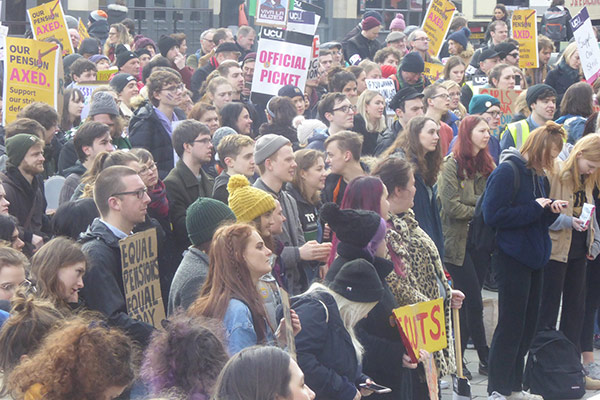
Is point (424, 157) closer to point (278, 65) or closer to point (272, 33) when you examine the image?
point (278, 65)

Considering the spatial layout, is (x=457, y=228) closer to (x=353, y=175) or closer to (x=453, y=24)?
(x=353, y=175)

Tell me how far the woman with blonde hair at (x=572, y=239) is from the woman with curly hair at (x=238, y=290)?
364cm

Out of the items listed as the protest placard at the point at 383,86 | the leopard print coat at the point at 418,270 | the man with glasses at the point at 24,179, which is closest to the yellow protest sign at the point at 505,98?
the protest placard at the point at 383,86

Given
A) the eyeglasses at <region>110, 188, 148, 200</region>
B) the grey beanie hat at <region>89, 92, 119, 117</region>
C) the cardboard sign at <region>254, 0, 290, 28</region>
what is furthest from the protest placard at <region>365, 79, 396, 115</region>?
the eyeglasses at <region>110, 188, 148, 200</region>

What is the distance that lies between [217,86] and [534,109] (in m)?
3.08

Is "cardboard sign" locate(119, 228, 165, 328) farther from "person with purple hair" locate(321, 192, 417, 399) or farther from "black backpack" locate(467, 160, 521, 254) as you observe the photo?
"black backpack" locate(467, 160, 521, 254)

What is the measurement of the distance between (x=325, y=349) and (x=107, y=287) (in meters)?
1.19

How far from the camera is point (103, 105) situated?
26.7 feet

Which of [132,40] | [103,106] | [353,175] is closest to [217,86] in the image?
[103,106]

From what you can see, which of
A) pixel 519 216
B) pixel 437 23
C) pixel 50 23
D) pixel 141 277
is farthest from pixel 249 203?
pixel 437 23

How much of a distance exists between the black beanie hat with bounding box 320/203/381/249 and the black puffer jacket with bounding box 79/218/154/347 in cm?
106

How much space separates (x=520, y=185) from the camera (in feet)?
23.0

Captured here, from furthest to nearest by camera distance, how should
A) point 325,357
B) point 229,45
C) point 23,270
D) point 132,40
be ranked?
point 132,40 < point 229,45 < point 23,270 < point 325,357

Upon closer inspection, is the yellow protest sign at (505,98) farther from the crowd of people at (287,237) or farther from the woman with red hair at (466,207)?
the woman with red hair at (466,207)
